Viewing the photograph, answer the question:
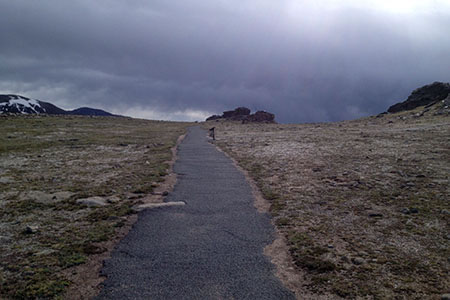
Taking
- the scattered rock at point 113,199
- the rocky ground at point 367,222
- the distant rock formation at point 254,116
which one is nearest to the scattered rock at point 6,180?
the scattered rock at point 113,199

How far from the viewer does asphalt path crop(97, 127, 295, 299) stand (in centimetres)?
747

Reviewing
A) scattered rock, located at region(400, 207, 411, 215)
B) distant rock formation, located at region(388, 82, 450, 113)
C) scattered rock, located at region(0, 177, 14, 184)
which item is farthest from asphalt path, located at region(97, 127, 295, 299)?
distant rock formation, located at region(388, 82, 450, 113)

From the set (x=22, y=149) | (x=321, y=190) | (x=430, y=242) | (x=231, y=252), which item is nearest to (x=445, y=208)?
(x=430, y=242)

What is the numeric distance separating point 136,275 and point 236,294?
2.83 metres

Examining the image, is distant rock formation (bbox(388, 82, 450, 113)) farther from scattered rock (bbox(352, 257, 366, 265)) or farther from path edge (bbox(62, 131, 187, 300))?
path edge (bbox(62, 131, 187, 300))

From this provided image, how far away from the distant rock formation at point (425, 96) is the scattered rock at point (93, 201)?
311 feet

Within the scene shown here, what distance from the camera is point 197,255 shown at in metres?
9.25

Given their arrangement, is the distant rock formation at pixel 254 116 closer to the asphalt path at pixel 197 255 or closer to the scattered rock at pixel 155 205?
the scattered rock at pixel 155 205

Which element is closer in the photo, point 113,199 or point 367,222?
point 367,222

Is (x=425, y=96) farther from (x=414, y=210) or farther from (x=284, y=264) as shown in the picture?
(x=284, y=264)

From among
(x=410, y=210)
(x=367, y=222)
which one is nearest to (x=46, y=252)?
(x=367, y=222)

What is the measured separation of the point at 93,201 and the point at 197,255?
7551 millimetres

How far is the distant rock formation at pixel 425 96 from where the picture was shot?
Answer: 8524 cm

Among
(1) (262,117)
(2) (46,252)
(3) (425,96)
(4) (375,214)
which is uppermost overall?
(3) (425,96)
